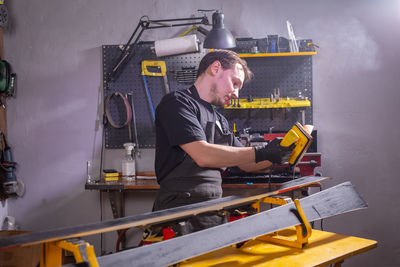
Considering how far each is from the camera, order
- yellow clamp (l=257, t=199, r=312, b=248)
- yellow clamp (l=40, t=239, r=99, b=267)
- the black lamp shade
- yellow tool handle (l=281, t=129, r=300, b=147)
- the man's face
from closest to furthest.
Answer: yellow clamp (l=40, t=239, r=99, b=267)
yellow clamp (l=257, t=199, r=312, b=248)
yellow tool handle (l=281, t=129, r=300, b=147)
the man's face
the black lamp shade

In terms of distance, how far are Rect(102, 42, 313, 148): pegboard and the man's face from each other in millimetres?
1341

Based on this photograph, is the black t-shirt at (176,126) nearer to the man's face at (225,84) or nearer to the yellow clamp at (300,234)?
the man's face at (225,84)

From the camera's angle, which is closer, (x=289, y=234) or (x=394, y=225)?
(x=289, y=234)

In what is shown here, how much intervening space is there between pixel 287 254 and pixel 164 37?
2.48 metres

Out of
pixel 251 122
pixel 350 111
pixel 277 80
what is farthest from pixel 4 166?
pixel 350 111

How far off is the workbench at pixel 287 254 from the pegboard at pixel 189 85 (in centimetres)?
179

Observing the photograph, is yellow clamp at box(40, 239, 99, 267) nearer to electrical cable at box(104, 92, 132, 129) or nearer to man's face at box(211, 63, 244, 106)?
man's face at box(211, 63, 244, 106)

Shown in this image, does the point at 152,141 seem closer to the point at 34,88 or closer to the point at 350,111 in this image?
the point at 34,88

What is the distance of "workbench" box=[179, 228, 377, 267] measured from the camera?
1397 mm

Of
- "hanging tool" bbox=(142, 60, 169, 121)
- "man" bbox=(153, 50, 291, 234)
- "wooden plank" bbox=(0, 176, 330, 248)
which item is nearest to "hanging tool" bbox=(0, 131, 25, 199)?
"hanging tool" bbox=(142, 60, 169, 121)

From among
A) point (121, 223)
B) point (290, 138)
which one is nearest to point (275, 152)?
point (290, 138)

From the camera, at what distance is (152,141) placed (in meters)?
3.50

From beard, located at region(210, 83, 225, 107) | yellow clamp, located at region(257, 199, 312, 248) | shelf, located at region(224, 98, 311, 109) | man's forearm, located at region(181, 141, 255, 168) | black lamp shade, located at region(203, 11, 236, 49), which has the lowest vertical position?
yellow clamp, located at region(257, 199, 312, 248)

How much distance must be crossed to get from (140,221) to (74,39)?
274 cm
